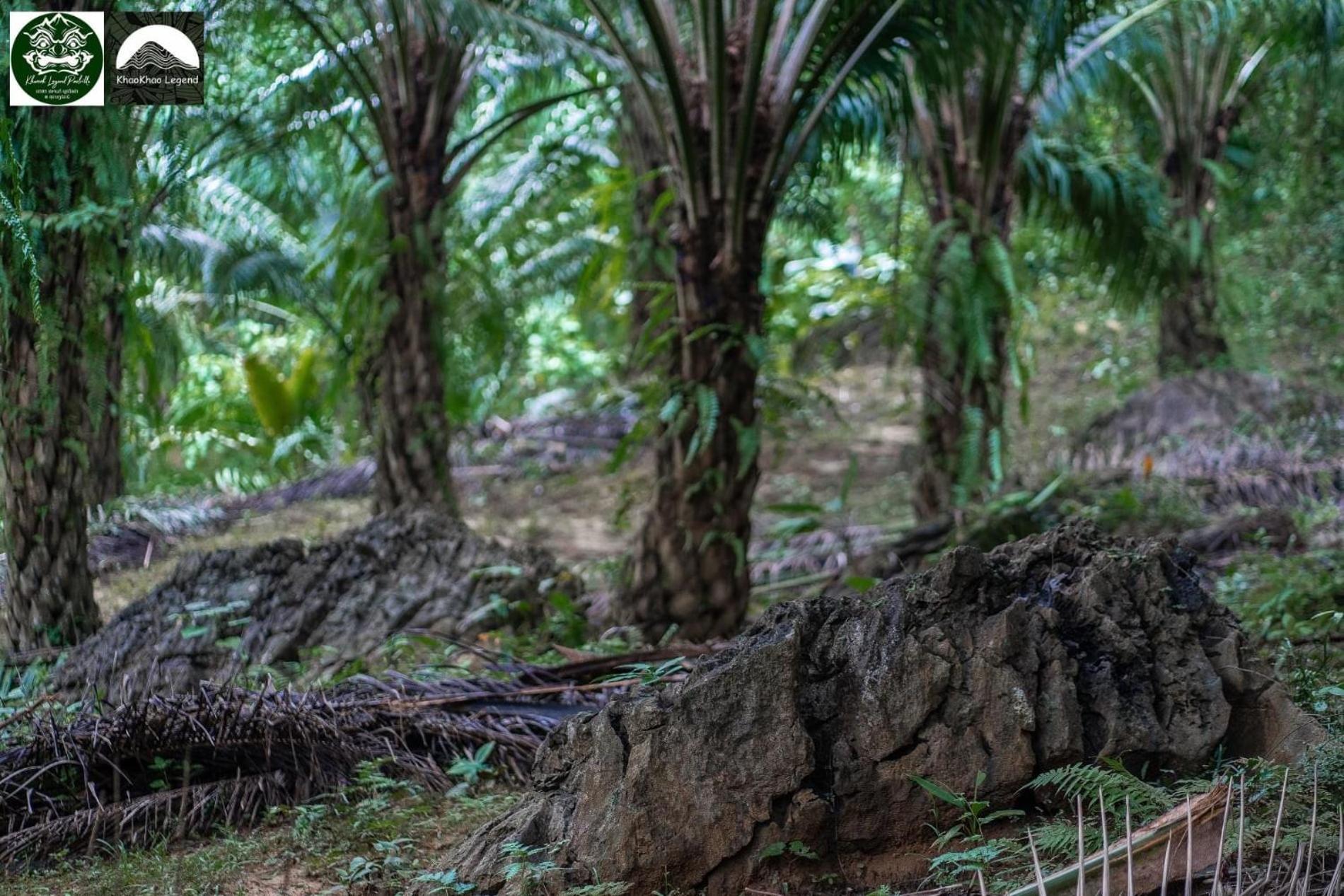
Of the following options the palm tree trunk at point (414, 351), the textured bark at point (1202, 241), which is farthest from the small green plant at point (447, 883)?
the textured bark at point (1202, 241)

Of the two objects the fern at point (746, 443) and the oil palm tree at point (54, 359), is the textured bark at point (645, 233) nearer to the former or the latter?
the fern at point (746, 443)

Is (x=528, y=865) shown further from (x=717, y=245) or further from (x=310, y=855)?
(x=717, y=245)

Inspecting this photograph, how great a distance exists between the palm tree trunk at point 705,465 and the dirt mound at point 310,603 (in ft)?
1.72

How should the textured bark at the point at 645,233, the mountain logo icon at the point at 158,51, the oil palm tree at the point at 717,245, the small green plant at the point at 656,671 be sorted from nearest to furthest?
the small green plant at the point at 656,671 < the mountain logo icon at the point at 158,51 < the oil palm tree at the point at 717,245 < the textured bark at the point at 645,233

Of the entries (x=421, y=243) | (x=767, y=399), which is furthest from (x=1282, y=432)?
(x=421, y=243)

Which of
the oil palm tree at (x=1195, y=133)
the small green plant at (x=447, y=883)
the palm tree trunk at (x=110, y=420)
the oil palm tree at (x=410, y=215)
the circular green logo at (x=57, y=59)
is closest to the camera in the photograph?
the small green plant at (x=447, y=883)

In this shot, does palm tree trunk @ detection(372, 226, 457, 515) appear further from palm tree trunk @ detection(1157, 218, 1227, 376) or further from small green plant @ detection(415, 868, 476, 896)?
palm tree trunk @ detection(1157, 218, 1227, 376)

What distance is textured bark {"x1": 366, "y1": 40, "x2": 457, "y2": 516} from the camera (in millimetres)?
6289

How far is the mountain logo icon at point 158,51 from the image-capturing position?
13.8 ft

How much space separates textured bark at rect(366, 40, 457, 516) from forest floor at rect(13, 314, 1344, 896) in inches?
25.8

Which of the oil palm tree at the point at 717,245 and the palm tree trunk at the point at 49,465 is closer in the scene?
the palm tree trunk at the point at 49,465

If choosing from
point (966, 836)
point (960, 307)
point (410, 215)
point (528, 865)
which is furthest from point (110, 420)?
point (966, 836)

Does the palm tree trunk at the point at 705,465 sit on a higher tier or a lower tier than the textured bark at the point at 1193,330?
lower

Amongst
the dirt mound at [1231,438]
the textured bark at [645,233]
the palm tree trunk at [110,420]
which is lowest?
the dirt mound at [1231,438]
